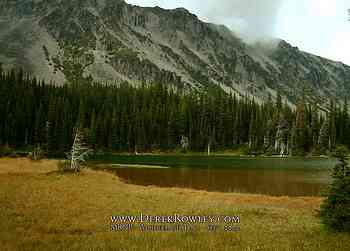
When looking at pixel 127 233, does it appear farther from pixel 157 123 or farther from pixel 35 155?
pixel 157 123

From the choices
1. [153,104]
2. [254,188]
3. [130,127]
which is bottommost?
[254,188]

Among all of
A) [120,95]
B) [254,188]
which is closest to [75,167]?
[254,188]

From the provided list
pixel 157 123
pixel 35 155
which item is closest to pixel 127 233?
pixel 35 155

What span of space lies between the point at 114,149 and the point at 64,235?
140 m

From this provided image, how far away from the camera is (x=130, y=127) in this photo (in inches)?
6319

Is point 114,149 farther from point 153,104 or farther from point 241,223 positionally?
point 241,223

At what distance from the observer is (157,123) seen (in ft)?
560

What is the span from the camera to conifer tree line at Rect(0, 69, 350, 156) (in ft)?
490

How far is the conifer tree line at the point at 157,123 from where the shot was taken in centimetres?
14938

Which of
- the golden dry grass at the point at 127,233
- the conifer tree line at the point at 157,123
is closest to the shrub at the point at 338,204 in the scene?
the golden dry grass at the point at 127,233

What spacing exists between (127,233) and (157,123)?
5939 inches

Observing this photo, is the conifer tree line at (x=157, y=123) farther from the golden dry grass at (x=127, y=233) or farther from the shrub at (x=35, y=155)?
the golden dry grass at (x=127, y=233)

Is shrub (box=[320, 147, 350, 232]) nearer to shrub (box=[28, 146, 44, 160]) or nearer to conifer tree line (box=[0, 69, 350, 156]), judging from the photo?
shrub (box=[28, 146, 44, 160])

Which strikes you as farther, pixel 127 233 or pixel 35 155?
pixel 35 155
